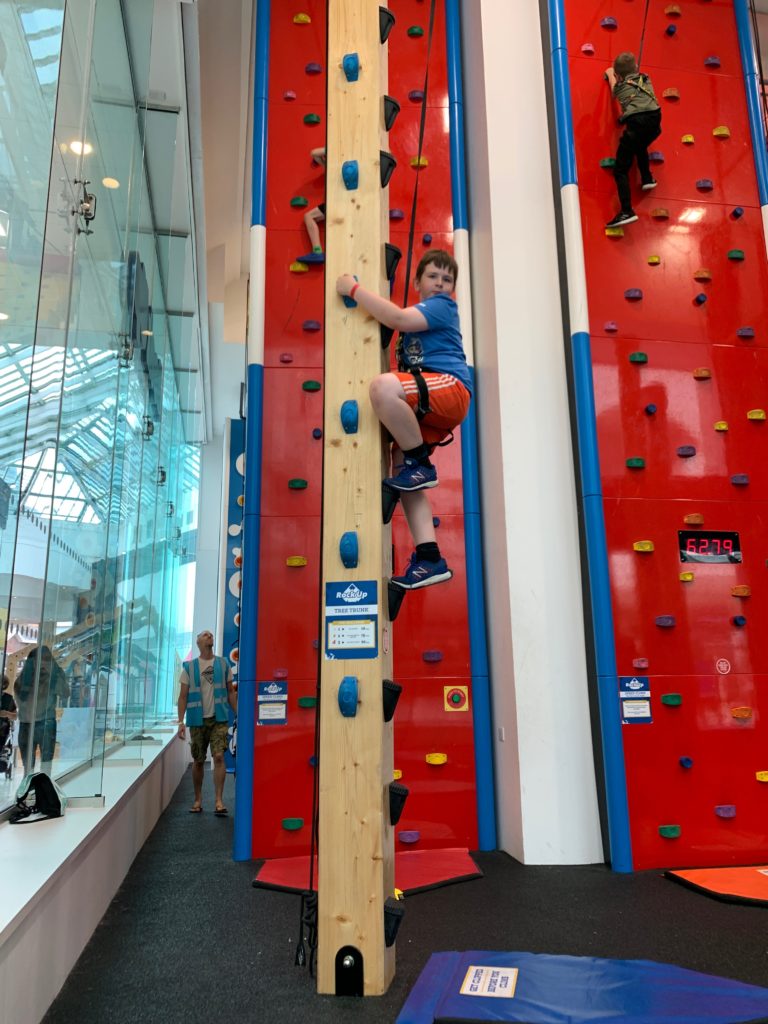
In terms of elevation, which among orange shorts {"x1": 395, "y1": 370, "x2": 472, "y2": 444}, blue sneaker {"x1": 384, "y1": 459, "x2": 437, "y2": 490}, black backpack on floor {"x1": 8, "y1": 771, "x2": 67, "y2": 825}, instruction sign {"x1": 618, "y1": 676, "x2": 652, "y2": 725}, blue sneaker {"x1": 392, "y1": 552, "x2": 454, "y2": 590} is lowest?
black backpack on floor {"x1": 8, "y1": 771, "x2": 67, "y2": 825}

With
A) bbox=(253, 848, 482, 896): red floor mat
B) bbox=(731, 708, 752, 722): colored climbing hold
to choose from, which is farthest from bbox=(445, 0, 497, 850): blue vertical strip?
bbox=(731, 708, 752, 722): colored climbing hold

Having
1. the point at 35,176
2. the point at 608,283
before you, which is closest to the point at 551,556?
the point at 608,283

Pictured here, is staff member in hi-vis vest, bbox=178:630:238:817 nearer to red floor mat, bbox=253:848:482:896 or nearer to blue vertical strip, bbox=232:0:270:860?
blue vertical strip, bbox=232:0:270:860

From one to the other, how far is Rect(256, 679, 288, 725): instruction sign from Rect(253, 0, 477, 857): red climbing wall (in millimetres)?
27

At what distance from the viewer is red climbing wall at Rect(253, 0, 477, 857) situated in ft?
14.1

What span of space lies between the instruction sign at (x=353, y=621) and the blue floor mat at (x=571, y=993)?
3.07ft

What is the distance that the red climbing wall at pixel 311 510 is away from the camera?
4309 mm

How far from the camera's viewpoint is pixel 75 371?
3357 millimetres

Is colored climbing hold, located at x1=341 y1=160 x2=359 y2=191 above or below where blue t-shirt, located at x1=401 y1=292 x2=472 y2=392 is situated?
above

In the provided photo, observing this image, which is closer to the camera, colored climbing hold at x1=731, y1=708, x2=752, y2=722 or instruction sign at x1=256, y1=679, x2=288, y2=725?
colored climbing hold at x1=731, y1=708, x2=752, y2=722

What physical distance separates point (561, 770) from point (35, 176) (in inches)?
140

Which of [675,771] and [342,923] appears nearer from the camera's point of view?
[342,923]

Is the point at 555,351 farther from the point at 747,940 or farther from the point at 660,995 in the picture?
the point at 660,995

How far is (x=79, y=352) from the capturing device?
11.4 feet
